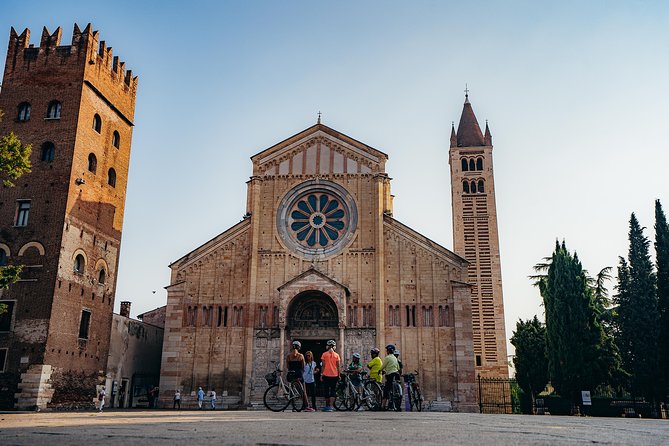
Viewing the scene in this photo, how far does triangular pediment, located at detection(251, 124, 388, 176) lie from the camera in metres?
34.1

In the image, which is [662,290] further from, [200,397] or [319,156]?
[200,397]

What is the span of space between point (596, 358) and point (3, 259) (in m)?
30.4

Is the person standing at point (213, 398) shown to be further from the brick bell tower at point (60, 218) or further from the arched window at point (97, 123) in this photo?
the arched window at point (97, 123)

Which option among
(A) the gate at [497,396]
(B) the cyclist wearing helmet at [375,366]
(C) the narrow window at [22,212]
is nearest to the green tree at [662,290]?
(A) the gate at [497,396]

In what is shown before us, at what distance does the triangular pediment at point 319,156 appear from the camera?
112 ft

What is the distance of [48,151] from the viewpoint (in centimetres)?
2950

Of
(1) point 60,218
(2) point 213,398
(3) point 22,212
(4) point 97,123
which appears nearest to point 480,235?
(2) point 213,398

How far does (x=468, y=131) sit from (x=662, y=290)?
23612 mm

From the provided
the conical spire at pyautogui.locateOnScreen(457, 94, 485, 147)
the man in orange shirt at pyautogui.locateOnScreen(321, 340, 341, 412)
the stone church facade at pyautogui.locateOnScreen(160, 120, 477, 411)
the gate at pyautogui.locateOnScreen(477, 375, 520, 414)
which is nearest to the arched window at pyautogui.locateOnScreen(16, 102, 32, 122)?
the stone church facade at pyautogui.locateOnScreen(160, 120, 477, 411)

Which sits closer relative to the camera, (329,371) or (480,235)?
(329,371)

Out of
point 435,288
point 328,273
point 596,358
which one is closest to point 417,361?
point 435,288

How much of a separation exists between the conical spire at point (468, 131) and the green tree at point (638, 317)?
14.9 m

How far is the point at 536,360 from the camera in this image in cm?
4031

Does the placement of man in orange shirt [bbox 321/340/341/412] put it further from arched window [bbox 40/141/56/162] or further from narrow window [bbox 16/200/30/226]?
arched window [bbox 40/141/56/162]
